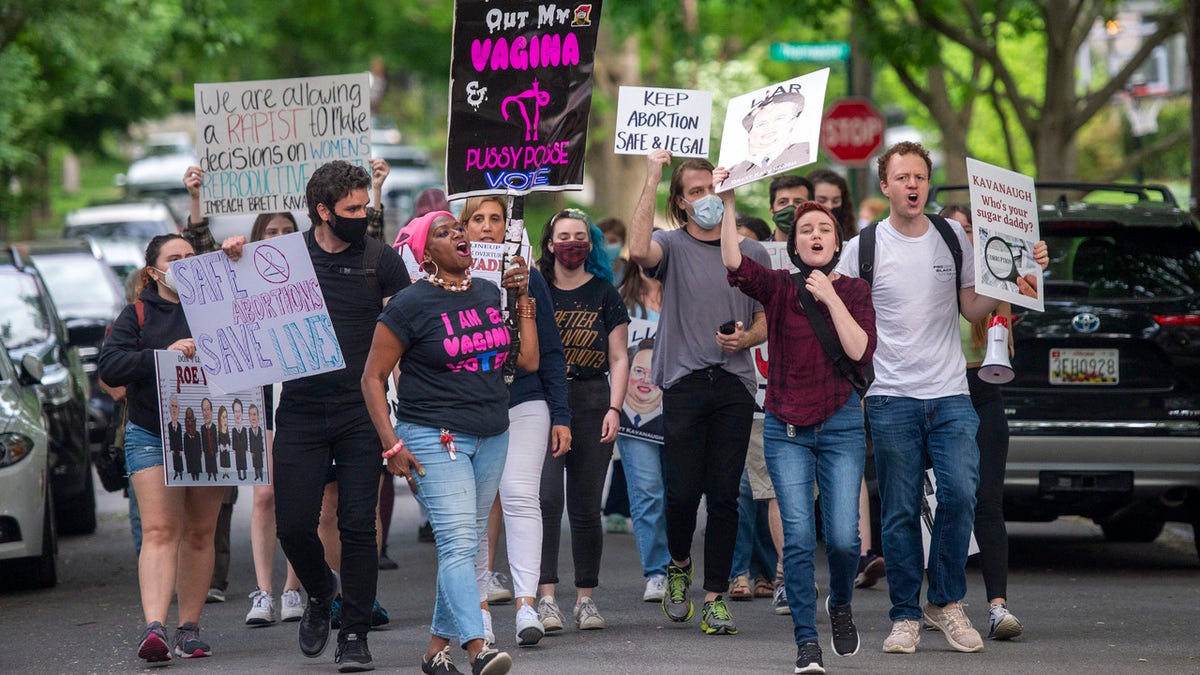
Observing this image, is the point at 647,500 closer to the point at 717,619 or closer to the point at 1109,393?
the point at 717,619

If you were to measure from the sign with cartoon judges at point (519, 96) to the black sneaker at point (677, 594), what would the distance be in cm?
183

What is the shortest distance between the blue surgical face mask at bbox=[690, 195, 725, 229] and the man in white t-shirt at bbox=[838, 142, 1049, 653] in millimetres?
748

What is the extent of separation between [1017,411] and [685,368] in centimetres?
223

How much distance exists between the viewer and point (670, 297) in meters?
8.20

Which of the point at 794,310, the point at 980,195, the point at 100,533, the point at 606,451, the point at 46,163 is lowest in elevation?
the point at 100,533

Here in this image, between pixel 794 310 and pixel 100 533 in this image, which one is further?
pixel 100 533

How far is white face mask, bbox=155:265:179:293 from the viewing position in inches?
302

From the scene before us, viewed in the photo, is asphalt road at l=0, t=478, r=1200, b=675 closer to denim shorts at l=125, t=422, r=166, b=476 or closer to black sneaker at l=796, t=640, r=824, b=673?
black sneaker at l=796, t=640, r=824, b=673

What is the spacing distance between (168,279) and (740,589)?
334cm

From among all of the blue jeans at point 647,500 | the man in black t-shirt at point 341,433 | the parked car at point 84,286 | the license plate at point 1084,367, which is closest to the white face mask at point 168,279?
the man in black t-shirt at point 341,433

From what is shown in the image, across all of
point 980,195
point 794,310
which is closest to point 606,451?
point 794,310

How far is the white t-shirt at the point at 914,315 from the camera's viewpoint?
7457 mm

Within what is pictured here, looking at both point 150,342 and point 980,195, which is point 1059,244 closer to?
point 980,195

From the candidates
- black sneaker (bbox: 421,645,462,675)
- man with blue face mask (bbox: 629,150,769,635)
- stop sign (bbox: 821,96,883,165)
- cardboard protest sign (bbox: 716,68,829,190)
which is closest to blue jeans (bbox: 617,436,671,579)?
man with blue face mask (bbox: 629,150,769,635)
